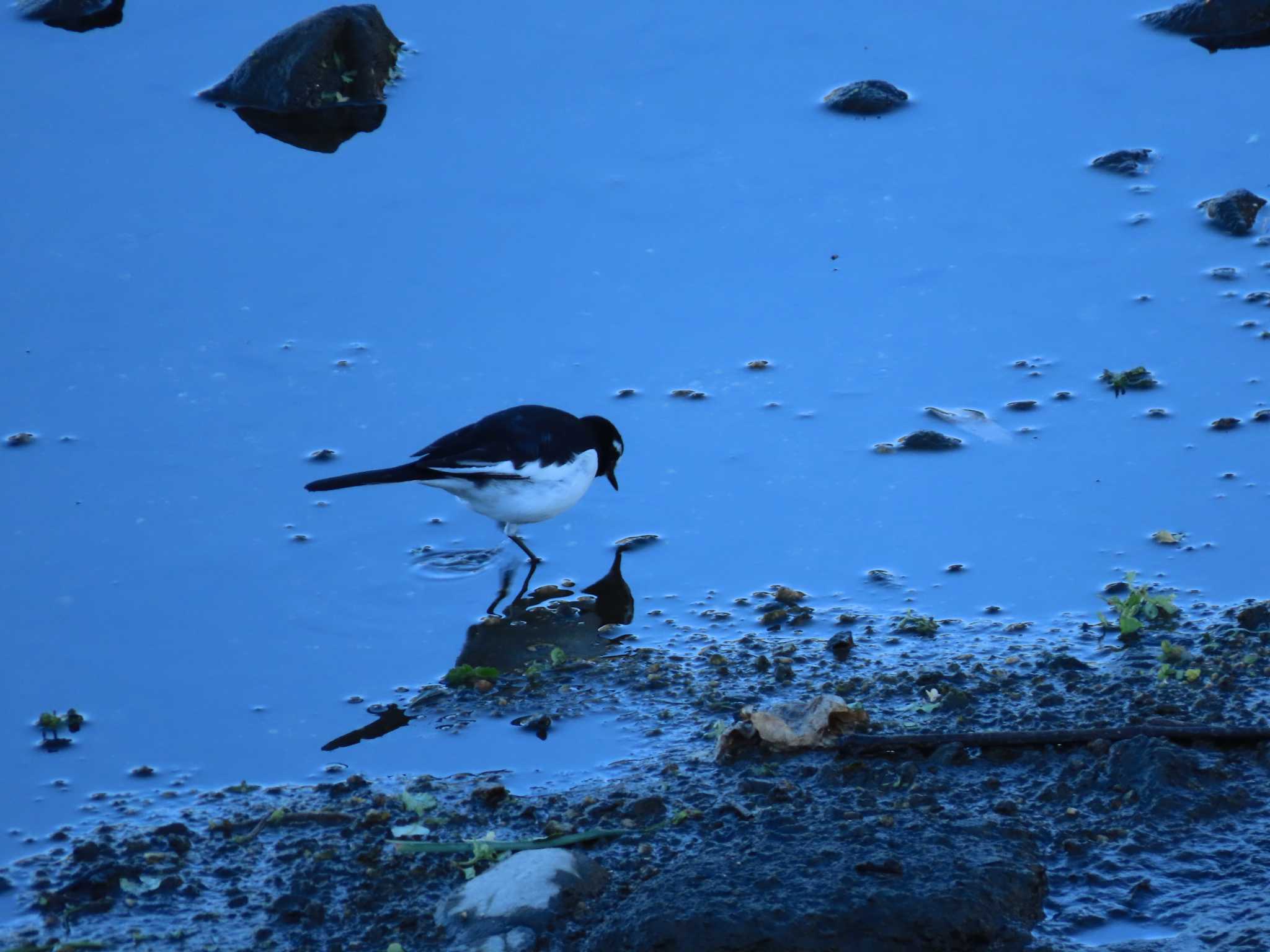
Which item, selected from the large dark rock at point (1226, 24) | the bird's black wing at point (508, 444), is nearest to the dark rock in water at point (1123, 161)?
the large dark rock at point (1226, 24)

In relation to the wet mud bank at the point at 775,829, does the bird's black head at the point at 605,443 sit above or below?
above

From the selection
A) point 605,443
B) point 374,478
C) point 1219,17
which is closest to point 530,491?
point 605,443

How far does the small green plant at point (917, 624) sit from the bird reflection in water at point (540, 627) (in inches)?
35.7

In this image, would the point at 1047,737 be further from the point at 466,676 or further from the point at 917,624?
the point at 466,676

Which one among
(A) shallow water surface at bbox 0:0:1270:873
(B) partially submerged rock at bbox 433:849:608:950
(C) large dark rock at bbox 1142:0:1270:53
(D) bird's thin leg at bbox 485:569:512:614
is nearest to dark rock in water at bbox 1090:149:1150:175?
(A) shallow water surface at bbox 0:0:1270:873

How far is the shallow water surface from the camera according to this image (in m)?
5.31

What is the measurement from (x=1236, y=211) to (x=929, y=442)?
7.68ft

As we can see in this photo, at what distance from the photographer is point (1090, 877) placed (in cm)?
380

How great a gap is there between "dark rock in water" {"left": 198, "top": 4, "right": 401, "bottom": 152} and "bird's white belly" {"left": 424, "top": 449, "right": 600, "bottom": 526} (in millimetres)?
3593

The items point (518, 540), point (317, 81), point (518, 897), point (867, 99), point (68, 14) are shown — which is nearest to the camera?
point (518, 897)

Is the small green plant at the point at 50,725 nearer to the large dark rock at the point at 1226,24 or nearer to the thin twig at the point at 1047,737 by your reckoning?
the thin twig at the point at 1047,737

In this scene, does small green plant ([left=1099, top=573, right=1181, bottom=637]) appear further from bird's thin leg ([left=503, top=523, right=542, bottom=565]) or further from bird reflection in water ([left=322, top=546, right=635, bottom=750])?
bird's thin leg ([left=503, top=523, right=542, bottom=565])

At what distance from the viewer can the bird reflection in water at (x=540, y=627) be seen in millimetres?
5199

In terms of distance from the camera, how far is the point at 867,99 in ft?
28.6
